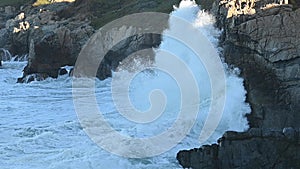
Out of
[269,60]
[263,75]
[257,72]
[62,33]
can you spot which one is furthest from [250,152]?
[62,33]

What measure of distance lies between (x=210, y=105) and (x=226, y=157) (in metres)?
5.75

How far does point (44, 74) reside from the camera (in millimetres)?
33031

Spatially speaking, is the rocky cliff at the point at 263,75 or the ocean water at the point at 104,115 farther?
the ocean water at the point at 104,115

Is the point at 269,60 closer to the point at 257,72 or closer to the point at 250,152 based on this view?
the point at 257,72

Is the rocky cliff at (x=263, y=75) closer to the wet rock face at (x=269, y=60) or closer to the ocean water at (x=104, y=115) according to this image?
the wet rock face at (x=269, y=60)

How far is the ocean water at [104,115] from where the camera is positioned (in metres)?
15.8

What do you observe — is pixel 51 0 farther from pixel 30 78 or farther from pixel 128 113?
pixel 128 113

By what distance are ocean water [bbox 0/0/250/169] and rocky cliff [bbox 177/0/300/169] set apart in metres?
0.57

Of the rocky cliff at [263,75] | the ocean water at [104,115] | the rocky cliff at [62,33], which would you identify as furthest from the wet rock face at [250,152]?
the rocky cliff at [62,33]

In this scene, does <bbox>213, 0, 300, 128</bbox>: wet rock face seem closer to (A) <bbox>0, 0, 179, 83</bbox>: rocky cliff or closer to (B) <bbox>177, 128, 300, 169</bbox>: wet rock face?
(B) <bbox>177, 128, 300, 169</bbox>: wet rock face

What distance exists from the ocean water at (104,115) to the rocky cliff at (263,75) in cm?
57

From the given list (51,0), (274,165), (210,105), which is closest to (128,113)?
(210,105)

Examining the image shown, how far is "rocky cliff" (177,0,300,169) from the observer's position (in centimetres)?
1524

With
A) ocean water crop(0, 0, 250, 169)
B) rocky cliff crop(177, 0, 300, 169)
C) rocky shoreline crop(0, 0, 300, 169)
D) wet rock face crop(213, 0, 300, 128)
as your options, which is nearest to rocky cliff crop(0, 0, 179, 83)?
rocky shoreline crop(0, 0, 300, 169)
